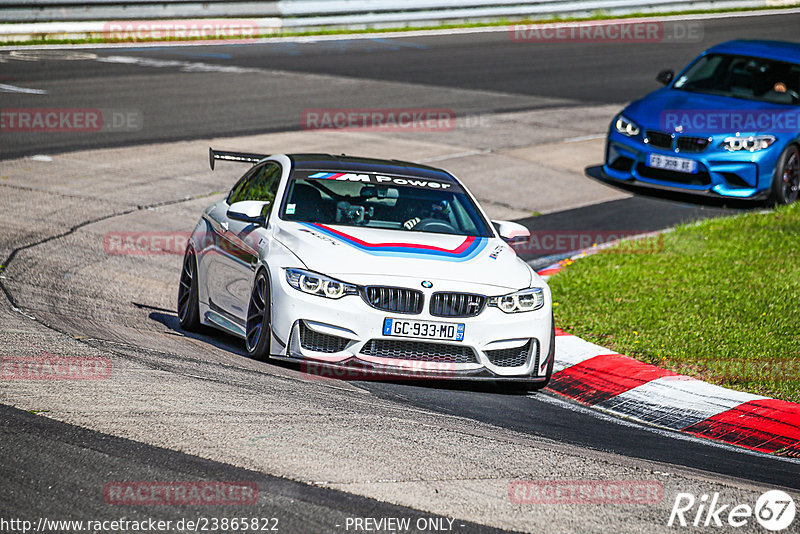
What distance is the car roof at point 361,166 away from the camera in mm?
9125

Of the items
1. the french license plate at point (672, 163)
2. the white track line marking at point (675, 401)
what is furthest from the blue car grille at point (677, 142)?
the white track line marking at point (675, 401)

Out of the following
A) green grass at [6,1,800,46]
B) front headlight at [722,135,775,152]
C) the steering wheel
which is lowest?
front headlight at [722,135,775,152]

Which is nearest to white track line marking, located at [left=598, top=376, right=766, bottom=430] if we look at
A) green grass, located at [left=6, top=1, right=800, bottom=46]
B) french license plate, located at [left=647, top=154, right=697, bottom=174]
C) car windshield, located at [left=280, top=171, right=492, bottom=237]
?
car windshield, located at [left=280, top=171, right=492, bottom=237]

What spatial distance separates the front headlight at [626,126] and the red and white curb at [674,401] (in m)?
6.77

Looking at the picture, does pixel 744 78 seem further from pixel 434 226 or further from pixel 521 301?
pixel 521 301

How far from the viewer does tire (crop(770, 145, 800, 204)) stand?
14.7 m

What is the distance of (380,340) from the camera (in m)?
7.51

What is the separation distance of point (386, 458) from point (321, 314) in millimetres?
1931

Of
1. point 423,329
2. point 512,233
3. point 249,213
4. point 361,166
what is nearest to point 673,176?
point 512,233

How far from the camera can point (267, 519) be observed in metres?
4.86

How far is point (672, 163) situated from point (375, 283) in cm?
826

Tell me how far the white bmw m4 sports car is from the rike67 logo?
7.85ft

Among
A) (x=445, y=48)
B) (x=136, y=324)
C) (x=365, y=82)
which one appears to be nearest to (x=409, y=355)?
(x=136, y=324)

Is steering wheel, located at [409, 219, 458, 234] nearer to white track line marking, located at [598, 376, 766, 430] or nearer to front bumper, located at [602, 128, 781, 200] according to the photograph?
white track line marking, located at [598, 376, 766, 430]
